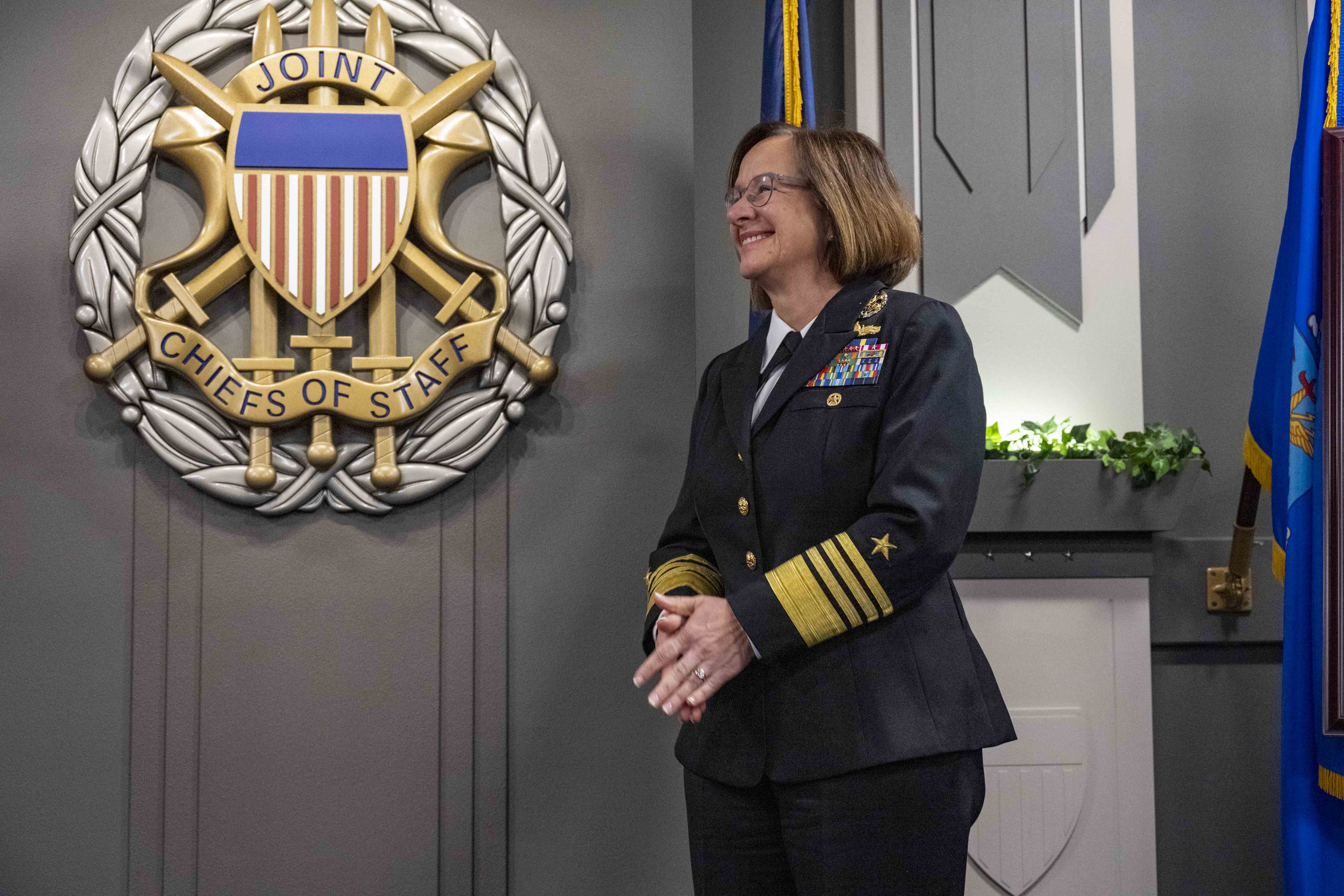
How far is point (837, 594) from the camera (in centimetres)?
105

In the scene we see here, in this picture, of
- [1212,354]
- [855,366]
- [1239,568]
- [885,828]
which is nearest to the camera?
[885,828]

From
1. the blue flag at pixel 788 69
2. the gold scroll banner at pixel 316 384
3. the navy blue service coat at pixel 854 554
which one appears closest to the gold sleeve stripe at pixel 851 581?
the navy blue service coat at pixel 854 554

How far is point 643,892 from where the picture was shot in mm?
1766

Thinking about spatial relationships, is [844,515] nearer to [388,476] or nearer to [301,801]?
[388,476]

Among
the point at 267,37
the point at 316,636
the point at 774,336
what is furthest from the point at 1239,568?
the point at 267,37

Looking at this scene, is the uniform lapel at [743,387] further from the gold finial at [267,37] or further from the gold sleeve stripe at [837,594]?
the gold finial at [267,37]

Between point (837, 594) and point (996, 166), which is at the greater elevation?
point (996, 166)

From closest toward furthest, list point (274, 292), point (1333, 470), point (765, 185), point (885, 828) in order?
1. point (885, 828)
2. point (765, 185)
3. point (1333, 470)
4. point (274, 292)

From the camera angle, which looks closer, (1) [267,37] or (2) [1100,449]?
(1) [267,37]

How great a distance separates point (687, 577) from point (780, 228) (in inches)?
18.6

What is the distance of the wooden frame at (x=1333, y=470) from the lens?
1601mm

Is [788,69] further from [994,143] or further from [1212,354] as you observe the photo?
[1212,354]

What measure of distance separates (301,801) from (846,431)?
122cm

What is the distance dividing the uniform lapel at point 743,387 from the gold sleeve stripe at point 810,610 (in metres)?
0.20
